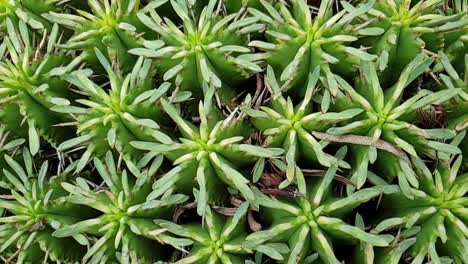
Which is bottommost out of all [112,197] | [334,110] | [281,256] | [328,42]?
[281,256]

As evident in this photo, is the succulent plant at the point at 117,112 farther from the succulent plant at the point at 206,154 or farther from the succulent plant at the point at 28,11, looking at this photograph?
the succulent plant at the point at 28,11

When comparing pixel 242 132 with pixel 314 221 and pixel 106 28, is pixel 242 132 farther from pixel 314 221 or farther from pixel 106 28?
pixel 106 28

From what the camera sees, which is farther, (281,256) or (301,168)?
(301,168)

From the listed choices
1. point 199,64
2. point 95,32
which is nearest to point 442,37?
point 199,64

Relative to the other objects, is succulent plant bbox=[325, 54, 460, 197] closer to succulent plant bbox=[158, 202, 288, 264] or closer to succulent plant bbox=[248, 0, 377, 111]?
succulent plant bbox=[248, 0, 377, 111]

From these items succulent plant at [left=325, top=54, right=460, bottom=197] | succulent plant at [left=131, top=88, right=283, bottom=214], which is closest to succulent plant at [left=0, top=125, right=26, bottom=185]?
succulent plant at [left=131, top=88, right=283, bottom=214]

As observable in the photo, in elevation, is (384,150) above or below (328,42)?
below

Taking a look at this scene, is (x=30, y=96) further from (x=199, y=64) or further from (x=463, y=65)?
(x=463, y=65)

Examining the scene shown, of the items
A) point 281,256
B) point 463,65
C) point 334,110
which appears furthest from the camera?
point 463,65
